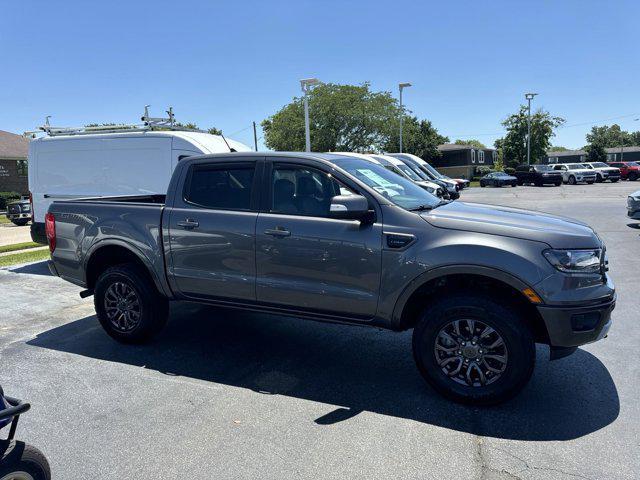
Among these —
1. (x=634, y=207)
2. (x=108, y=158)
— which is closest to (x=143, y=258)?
(x=108, y=158)

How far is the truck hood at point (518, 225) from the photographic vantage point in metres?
3.57

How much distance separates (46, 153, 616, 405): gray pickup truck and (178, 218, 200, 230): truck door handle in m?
0.01

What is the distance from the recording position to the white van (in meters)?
8.68

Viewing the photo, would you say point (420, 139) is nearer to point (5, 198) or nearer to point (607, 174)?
point (607, 174)

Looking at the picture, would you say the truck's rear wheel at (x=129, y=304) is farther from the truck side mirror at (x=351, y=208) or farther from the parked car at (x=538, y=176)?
the parked car at (x=538, y=176)

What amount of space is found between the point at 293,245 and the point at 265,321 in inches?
77.6

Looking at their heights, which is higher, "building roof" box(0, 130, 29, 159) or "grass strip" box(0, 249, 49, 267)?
"building roof" box(0, 130, 29, 159)

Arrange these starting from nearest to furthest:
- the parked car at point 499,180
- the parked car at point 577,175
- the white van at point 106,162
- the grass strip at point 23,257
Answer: the white van at point 106,162, the grass strip at point 23,257, the parked car at point 577,175, the parked car at point 499,180

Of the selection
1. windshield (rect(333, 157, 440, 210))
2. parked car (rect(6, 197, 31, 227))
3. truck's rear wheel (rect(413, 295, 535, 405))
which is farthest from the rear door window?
parked car (rect(6, 197, 31, 227))

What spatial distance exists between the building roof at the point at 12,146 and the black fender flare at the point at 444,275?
37518 millimetres

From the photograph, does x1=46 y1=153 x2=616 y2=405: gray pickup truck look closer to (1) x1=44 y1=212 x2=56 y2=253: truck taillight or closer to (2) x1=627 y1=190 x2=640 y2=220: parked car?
(1) x1=44 y1=212 x2=56 y2=253: truck taillight

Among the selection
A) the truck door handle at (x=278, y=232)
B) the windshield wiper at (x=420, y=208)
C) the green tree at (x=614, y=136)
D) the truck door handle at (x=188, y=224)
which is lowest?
the truck door handle at (x=278, y=232)

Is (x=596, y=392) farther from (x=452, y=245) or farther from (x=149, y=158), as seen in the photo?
(x=149, y=158)

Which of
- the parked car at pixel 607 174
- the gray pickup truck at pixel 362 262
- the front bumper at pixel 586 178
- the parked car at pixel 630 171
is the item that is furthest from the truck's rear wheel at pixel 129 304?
the parked car at pixel 630 171
